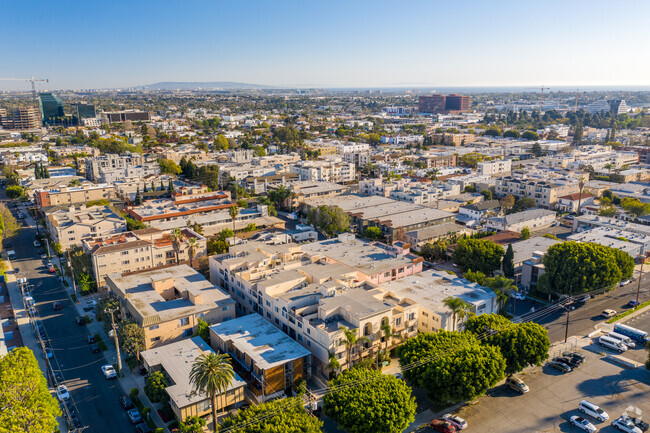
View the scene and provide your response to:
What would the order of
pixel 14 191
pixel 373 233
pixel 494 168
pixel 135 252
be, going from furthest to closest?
1. pixel 494 168
2. pixel 14 191
3. pixel 373 233
4. pixel 135 252

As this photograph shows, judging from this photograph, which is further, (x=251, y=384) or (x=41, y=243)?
(x=41, y=243)

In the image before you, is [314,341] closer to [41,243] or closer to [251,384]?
[251,384]

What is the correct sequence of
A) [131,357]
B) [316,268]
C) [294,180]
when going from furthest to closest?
[294,180], [316,268], [131,357]

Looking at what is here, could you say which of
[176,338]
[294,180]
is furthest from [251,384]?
[294,180]

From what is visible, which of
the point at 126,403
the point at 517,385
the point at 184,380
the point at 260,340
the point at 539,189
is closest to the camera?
the point at 184,380

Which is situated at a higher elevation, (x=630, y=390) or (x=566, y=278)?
(x=566, y=278)

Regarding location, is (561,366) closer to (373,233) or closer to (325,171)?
(373,233)

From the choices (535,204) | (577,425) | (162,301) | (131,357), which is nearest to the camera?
(577,425)

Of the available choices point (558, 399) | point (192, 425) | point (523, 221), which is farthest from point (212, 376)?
point (523, 221)
